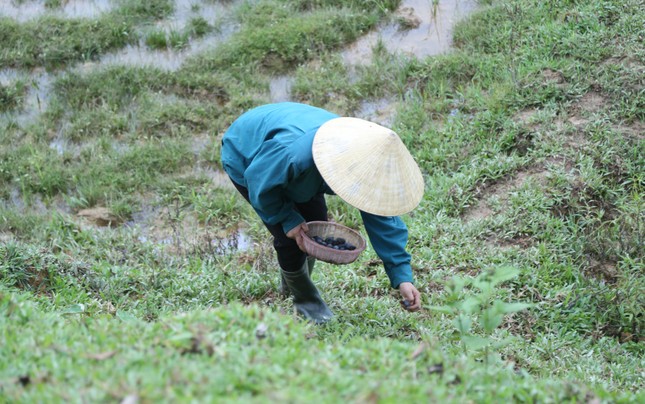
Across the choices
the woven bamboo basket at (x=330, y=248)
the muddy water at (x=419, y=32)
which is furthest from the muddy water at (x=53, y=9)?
the woven bamboo basket at (x=330, y=248)

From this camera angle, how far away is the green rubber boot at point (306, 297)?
170 inches

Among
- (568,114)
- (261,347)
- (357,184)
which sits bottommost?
(568,114)

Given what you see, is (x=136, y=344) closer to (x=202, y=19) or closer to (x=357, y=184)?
(x=357, y=184)

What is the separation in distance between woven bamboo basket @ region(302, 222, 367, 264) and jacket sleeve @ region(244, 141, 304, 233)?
14 cm

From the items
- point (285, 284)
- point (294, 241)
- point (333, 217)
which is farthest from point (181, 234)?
point (294, 241)

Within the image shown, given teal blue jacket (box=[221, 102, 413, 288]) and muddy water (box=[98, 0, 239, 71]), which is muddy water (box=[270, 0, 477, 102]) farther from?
teal blue jacket (box=[221, 102, 413, 288])

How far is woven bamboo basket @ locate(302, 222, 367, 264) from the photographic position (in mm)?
3816

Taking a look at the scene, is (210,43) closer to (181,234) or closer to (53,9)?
(53,9)

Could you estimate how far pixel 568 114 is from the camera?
240 inches

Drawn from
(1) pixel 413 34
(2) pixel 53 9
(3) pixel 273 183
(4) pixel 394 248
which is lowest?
(1) pixel 413 34

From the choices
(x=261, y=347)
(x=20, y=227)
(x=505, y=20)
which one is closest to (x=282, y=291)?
(x=261, y=347)

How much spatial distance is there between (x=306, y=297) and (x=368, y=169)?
3.82ft

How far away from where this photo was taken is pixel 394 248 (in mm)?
3850

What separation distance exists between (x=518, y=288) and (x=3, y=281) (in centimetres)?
302
